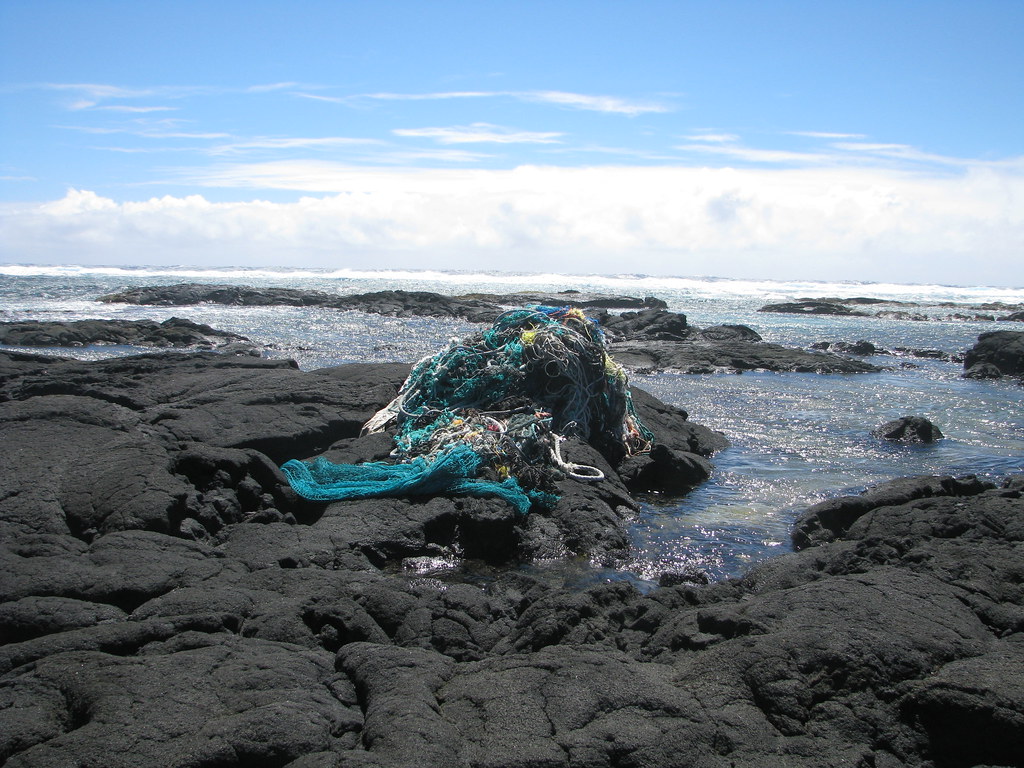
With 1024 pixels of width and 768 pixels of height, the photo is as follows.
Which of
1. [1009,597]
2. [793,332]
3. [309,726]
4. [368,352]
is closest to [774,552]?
[1009,597]

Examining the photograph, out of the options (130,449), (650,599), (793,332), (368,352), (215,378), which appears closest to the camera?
(650,599)

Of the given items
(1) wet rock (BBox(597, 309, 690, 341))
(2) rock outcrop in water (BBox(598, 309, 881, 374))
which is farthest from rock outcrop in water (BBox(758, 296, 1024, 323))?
(2) rock outcrop in water (BBox(598, 309, 881, 374))

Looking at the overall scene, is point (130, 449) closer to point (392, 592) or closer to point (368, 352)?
point (392, 592)

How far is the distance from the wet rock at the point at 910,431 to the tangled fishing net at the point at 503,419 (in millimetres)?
4464

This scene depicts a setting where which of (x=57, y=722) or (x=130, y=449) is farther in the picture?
(x=130, y=449)

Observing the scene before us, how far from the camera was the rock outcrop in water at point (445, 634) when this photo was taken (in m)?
3.50

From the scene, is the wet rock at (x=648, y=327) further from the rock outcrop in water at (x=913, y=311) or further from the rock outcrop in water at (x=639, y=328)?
the rock outcrop in water at (x=913, y=311)

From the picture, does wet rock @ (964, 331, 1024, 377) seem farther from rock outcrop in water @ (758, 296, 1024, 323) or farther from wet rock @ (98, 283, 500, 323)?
rock outcrop in water @ (758, 296, 1024, 323)

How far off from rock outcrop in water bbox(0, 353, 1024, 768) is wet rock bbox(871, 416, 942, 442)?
4.88 m

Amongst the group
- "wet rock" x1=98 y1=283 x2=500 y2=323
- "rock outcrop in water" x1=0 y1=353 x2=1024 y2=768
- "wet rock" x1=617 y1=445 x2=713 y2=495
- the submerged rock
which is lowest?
"wet rock" x1=617 y1=445 x2=713 y2=495

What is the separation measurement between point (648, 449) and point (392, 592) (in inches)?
246

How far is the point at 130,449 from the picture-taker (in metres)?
7.46

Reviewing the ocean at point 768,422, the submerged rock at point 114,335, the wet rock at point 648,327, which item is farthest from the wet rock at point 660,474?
the wet rock at point 648,327

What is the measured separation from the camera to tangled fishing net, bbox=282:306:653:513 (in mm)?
8016
